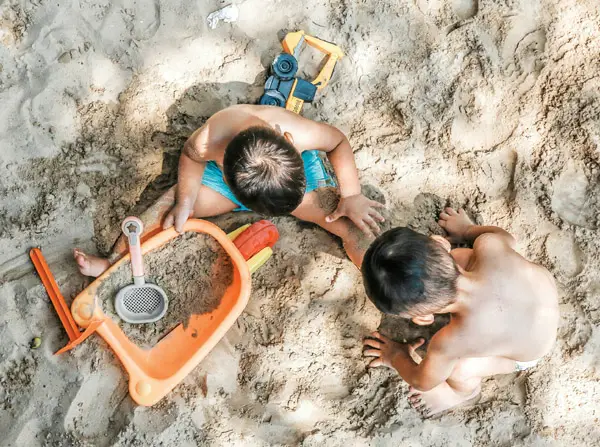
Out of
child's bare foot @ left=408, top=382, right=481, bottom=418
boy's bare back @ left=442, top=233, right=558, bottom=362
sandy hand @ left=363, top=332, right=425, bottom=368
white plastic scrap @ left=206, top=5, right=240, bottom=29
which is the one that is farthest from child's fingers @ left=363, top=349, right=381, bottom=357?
white plastic scrap @ left=206, top=5, right=240, bottom=29

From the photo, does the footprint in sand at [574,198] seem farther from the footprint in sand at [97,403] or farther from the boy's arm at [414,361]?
the footprint in sand at [97,403]

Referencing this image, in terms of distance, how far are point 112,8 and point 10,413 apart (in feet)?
3.83

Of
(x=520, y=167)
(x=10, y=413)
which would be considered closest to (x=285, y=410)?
(x=10, y=413)

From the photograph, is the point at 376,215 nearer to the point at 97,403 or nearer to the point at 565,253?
the point at 565,253

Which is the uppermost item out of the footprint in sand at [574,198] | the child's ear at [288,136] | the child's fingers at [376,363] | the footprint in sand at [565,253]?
the child's ear at [288,136]

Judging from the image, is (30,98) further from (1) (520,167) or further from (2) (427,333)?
(1) (520,167)

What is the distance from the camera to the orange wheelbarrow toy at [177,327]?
1495 mm

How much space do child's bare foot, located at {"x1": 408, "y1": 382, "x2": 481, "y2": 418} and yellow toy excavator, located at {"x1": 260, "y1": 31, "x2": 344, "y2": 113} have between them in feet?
2.90

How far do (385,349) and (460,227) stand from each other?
0.41m

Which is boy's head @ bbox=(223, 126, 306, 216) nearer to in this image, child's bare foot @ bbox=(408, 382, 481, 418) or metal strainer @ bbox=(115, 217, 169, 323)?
metal strainer @ bbox=(115, 217, 169, 323)

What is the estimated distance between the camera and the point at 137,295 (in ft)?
5.21

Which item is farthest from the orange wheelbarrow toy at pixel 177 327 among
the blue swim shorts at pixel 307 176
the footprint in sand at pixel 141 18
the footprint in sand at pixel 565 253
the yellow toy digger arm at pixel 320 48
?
the footprint in sand at pixel 565 253

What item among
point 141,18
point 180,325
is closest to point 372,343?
point 180,325

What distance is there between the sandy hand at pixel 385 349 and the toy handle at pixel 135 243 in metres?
0.66
